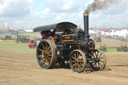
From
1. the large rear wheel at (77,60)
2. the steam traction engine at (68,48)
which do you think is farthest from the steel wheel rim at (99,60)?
the large rear wheel at (77,60)

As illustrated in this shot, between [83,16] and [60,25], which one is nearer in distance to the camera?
[83,16]

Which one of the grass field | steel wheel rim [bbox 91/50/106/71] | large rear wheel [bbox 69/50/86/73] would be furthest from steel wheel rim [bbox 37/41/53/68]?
steel wheel rim [bbox 91/50/106/71]

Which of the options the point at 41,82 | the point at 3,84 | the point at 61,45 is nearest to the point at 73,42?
the point at 61,45

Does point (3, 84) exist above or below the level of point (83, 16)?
below

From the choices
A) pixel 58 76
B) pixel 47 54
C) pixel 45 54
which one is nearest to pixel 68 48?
pixel 47 54

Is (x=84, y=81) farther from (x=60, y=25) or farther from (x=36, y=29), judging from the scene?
(x=36, y=29)

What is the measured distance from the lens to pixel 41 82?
5.71 meters

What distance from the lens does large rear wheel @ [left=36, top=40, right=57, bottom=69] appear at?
27.8 ft

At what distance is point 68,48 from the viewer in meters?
8.73

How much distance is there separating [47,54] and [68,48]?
107 cm

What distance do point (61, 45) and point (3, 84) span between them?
3.91m

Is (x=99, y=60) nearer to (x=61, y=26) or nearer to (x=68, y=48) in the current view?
(x=68, y=48)

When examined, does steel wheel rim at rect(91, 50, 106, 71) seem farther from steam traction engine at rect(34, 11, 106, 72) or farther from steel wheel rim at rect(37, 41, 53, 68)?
steel wheel rim at rect(37, 41, 53, 68)

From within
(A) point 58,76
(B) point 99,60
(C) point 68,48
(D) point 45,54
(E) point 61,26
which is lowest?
(A) point 58,76
